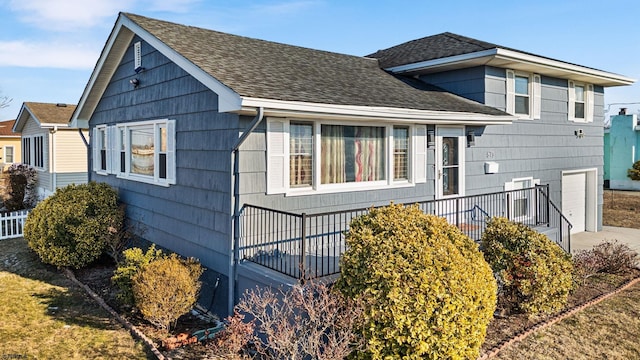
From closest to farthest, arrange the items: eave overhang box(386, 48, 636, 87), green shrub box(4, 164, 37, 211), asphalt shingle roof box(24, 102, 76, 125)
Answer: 1. eave overhang box(386, 48, 636, 87)
2. green shrub box(4, 164, 37, 211)
3. asphalt shingle roof box(24, 102, 76, 125)

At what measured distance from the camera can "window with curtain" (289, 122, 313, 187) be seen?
727 centimetres

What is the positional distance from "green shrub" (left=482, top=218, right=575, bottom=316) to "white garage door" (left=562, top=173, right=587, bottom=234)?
24.9 ft

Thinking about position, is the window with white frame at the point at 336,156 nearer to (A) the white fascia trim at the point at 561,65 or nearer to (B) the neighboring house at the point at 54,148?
(A) the white fascia trim at the point at 561,65

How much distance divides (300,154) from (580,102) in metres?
10.6

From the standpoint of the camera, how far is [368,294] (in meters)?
4.68

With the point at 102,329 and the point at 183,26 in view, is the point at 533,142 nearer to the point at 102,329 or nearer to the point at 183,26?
the point at 183,26

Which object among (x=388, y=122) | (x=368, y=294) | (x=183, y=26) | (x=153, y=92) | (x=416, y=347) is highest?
(x=183, y=26)

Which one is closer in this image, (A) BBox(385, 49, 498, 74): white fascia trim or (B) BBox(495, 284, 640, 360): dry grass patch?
(B) BBox(495, 284, 640, 360): dry grass patch

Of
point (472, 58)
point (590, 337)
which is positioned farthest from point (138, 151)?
point (590, 337)

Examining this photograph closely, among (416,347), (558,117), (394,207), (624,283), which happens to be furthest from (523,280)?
(558,117)

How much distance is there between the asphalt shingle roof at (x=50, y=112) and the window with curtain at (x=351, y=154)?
14138 millimetres

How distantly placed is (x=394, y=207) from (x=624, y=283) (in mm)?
5612

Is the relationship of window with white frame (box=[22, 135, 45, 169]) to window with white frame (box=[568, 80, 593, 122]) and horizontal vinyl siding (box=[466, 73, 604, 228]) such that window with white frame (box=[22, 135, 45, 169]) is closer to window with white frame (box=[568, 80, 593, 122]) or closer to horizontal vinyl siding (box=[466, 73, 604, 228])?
horizontal vinyl siding (box=[466, 73, 604, 228])

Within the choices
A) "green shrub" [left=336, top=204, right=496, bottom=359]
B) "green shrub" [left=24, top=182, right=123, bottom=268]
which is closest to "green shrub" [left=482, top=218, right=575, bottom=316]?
"green shrub" [left=336, top=204, right=496, bottom=359]
